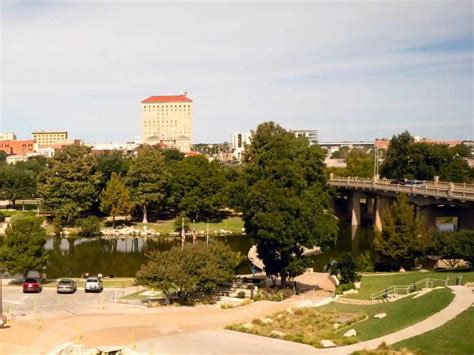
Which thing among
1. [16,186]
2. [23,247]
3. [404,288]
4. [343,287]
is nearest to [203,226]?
[16,186]

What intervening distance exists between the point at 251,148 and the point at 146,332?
4637cm

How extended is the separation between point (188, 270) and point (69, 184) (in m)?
54.8

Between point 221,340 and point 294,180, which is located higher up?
point 294,180

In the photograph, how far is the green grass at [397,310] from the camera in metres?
28.3

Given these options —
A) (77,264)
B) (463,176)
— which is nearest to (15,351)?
(77,264)

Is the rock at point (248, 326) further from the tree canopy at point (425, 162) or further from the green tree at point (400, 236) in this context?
the tree canopy at point (425, 162)

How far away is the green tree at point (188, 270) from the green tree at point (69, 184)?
52159 mm

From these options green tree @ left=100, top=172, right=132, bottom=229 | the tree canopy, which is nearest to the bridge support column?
the tree canopy

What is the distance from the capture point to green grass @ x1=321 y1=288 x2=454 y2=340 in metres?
28.3

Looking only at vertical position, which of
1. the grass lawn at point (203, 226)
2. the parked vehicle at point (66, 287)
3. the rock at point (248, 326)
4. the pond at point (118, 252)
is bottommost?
the pond at point (118, 252)

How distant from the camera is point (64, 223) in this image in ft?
297

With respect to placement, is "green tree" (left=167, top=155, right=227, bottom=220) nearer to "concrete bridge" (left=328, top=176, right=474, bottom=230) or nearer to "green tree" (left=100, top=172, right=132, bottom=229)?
"green tree" (left=100, top=172, right=132, bottom=229)

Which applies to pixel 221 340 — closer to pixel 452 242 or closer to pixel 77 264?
pixel 452 242

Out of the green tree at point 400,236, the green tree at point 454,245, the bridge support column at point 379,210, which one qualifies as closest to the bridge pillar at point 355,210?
the bridge support column at point 379,210
